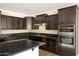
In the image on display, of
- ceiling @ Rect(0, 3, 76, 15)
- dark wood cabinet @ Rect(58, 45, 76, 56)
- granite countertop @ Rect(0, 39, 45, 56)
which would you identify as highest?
ceiling @ Rect(0, 3, 76, 15)

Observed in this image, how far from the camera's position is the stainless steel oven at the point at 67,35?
2969 mm

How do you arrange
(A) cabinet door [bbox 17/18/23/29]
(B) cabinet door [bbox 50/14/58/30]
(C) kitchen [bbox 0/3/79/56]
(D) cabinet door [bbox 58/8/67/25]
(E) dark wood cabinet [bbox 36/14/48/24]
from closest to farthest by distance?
1. (C) kitchen [bbox 0/3/79/56]
2. (D) cabinet door [bbox 58/8/67/25]
3. (B) cabinet door [bbox 50/14/58/30]
4. (E) dark wood cabinet [bbox 36/14/48/24]
5. (A) cabinet door [bbox 17/18/23/29]

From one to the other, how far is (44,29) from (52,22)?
82cm

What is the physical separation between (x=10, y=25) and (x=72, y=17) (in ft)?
11.1

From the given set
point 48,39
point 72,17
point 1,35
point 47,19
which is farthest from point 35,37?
point 72,17

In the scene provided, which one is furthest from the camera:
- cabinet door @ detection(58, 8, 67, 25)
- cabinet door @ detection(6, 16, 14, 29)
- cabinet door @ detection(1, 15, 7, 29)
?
cabinet door @ detection(6, 16, 14, 29)

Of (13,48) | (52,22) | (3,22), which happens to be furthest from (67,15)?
(3,22)

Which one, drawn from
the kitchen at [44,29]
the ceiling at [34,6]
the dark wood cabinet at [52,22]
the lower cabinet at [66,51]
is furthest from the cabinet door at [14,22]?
the lower cabinet at [66,51]

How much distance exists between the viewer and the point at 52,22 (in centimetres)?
406

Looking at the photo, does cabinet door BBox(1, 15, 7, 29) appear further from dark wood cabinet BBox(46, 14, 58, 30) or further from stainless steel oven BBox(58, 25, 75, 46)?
stainless steel oven BBox(58, 25, 75, 46)

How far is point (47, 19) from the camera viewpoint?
4336 millimetres

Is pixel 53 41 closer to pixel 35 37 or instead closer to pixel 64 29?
pixel 64 29

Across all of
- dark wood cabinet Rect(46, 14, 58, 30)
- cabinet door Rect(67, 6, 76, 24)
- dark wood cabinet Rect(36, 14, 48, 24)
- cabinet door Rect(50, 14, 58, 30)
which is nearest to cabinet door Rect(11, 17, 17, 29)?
dark wood cabinet Rect(36, 14, 48, 24)

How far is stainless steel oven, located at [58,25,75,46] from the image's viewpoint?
2.97m
